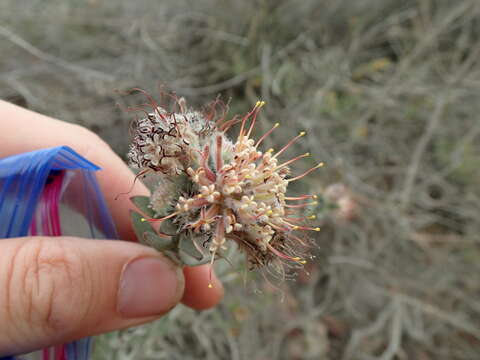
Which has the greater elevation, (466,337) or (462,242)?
(462,242)

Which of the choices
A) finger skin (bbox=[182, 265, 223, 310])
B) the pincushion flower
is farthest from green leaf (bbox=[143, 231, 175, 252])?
finger skin (bbox=[182, 265, 223, 310])

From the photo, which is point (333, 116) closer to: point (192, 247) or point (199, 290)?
point (199, 290)

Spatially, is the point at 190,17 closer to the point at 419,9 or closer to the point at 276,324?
the point at 419,9

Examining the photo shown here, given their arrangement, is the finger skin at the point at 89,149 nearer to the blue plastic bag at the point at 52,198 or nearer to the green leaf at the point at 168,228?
the blue plastic bag at the point at 52,198

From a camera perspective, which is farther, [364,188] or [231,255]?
[364,188]

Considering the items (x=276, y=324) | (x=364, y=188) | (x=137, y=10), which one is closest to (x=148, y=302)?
(x=276, y=324)

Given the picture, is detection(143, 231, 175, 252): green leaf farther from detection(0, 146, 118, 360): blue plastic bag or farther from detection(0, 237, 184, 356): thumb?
detection(0, 146, 118, 360): blue plastic bag
